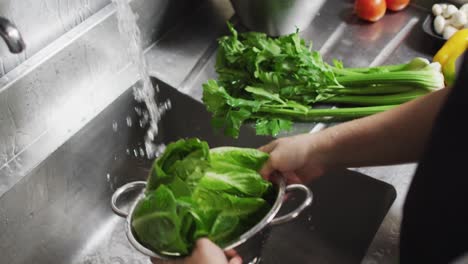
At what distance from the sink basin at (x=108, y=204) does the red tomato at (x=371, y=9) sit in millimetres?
517

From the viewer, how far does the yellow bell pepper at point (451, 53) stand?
1.25 meters

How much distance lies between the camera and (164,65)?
139 cm

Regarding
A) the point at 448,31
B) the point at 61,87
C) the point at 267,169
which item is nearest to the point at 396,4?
the point at 448,31

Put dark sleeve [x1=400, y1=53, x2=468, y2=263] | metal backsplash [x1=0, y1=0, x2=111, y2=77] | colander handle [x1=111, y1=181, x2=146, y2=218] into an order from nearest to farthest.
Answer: dark sleeve [x1=400, y1=53, x2=468, y2=263] → colander handle [x1=111, y1=181, x2=146, y2=218] → metal backsplash [x1=0, y1=0, x2=111, y2=77]

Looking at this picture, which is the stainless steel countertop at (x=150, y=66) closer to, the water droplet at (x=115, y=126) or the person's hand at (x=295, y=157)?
the water droplet at (x=115, y=126)

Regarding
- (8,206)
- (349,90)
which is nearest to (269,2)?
(349,90)

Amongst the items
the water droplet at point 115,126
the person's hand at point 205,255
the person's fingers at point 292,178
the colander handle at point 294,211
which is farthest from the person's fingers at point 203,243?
the water droplet at point 115,126

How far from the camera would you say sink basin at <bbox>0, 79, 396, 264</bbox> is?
3.68 feet

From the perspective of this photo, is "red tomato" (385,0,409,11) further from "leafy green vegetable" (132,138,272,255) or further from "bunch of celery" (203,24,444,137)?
"leafy green vegetable" (132,138,272,255)

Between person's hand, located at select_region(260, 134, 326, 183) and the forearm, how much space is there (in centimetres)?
1

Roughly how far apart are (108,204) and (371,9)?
0.86 m

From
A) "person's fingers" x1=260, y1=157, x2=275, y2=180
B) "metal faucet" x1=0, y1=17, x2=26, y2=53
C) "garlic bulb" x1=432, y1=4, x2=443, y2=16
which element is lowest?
"person's fingers" x1=260, y1=157, x2=275, y2=180

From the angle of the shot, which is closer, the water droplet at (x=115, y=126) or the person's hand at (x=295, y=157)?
the person's hand at (x=295, y=157)

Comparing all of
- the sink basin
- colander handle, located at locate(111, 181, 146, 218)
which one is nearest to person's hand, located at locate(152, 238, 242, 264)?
colander handle, located at locate(111, 181, 146, 218)
